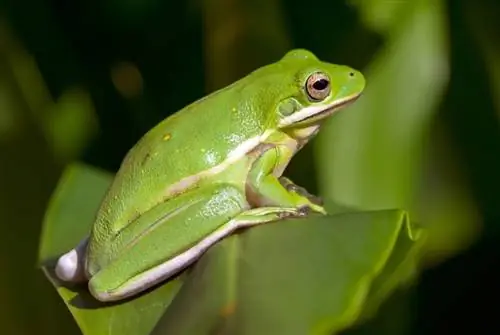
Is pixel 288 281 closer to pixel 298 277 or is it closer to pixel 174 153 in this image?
pixel 298 277

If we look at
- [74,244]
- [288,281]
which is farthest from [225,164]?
[288,281]

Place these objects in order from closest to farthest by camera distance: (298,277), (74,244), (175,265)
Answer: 1. (298,277)
2. (175,265)
3. (74,244)

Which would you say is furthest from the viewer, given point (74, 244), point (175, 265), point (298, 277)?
point (74, 244)

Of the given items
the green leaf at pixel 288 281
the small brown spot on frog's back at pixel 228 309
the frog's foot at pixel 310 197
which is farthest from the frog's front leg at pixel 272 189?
the small brown spot on frog's back at pixel 228 309

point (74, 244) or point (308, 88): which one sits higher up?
point (308, 88)

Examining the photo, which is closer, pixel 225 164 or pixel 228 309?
pixel 228 309
